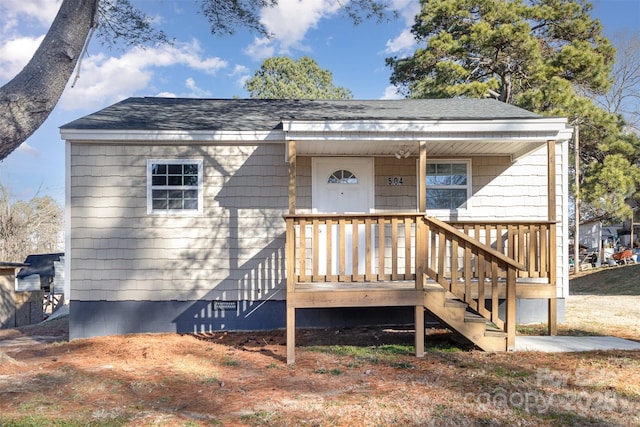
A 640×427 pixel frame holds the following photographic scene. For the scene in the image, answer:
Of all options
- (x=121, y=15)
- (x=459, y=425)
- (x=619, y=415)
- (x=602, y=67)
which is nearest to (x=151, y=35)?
(x=121, y=15)

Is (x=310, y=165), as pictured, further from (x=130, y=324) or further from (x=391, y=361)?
(x=130, y=324)

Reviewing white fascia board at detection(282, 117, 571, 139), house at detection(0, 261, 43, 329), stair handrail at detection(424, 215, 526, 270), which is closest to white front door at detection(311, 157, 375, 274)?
white fascia board at detection(282, 117, 571, 139)

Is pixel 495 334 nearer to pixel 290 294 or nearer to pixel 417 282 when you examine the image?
pixel 417 282

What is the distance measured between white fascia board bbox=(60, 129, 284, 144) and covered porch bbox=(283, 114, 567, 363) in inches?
23.2

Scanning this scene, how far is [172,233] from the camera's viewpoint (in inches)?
252

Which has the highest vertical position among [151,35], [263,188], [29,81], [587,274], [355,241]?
[151,35]

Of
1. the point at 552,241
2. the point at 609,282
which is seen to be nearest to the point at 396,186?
the point at 552,241

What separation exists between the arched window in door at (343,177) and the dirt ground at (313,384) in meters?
2.38

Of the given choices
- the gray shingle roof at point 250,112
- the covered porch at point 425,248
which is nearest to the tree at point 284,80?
the gray shingle roof at point 250,112

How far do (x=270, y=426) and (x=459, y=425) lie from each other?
4.47ft

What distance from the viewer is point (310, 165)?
261 inches

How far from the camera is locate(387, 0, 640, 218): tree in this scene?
1386 centimetres

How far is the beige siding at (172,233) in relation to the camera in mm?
6367

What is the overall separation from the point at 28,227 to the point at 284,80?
15.7m
